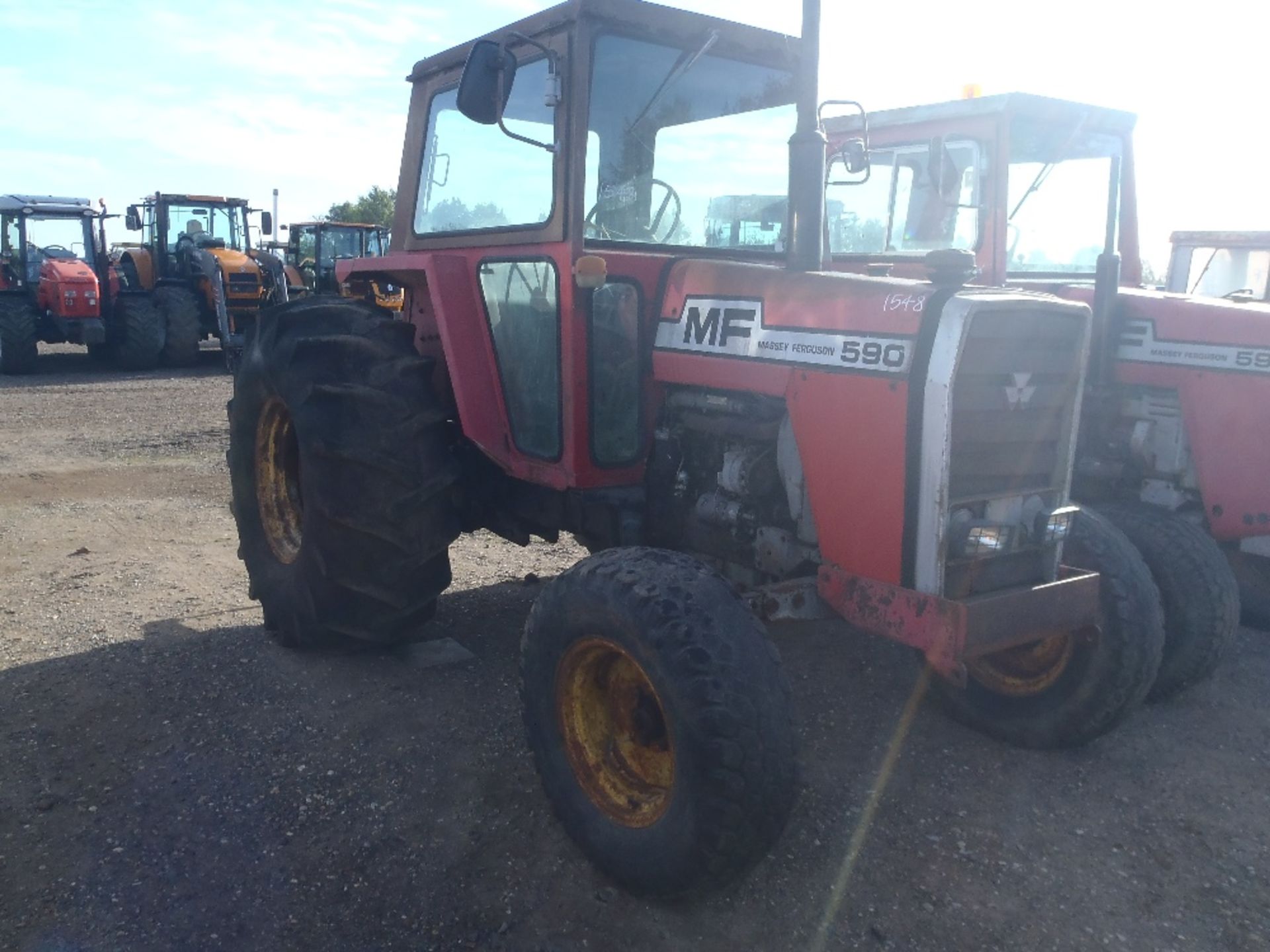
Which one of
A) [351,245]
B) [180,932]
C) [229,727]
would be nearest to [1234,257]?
[229,727]

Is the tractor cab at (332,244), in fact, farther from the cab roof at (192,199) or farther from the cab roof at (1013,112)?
the cab roof at (1013,112)

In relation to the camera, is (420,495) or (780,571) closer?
(780,571)

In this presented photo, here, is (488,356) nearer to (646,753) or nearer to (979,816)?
(646,753)

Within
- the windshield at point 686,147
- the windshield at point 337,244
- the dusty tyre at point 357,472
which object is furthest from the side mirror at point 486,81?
the windshield at point 337,244

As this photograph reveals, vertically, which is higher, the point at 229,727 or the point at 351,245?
the point at 351,245

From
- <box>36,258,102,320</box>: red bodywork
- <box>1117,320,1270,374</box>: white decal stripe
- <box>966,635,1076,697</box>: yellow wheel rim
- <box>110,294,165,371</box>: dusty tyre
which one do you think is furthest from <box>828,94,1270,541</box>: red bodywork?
<box>36,258,102,320</box>: red bodywork

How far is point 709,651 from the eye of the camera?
2.58 metres

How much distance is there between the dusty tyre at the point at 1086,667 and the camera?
11.3ft

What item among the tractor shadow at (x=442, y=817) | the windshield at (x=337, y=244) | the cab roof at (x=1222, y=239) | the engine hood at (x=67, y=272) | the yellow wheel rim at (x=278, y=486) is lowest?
the tractor shadow at (x=442, y=817)

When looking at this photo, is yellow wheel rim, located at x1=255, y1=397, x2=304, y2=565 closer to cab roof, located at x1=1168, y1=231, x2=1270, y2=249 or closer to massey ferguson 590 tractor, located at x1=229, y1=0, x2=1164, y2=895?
massey ferguson 590 tractor, located at x1=229, y1=0, x2=1164, y2=895

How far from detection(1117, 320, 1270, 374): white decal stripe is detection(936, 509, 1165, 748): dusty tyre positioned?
150 centimetres

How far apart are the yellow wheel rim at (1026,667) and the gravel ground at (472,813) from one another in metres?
0.23

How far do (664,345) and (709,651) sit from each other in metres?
1.28

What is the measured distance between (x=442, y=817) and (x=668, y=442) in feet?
4.64
